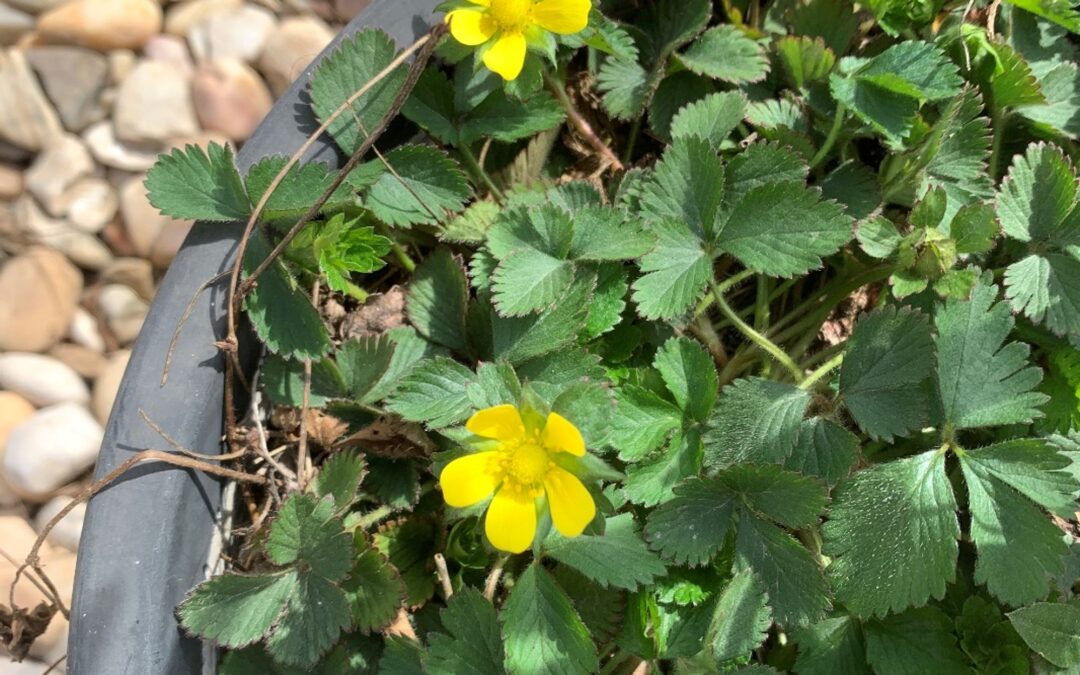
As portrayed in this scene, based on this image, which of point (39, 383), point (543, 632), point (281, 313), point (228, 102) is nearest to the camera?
point (543, 632)

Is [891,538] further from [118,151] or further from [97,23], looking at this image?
[97,23]

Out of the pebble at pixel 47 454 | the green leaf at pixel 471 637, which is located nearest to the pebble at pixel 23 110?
the pebble at pixel 47 454

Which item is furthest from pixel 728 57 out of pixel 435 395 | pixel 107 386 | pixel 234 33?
→ pixel 107 386

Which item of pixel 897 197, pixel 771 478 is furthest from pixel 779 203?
pixel 771 478

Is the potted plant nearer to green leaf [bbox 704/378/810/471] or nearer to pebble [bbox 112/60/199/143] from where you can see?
green leaf [bbox 704/378/810/471]

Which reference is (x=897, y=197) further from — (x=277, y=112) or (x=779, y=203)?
(x=277, y=112)

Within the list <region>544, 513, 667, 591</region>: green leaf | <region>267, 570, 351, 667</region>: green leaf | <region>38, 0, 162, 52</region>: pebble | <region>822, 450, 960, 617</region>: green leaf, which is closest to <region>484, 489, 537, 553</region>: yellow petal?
<region>544, 513, 667, 591</region>: green leaf

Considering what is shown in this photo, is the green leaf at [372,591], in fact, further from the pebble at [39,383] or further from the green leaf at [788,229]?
the pebble at [39,383]
